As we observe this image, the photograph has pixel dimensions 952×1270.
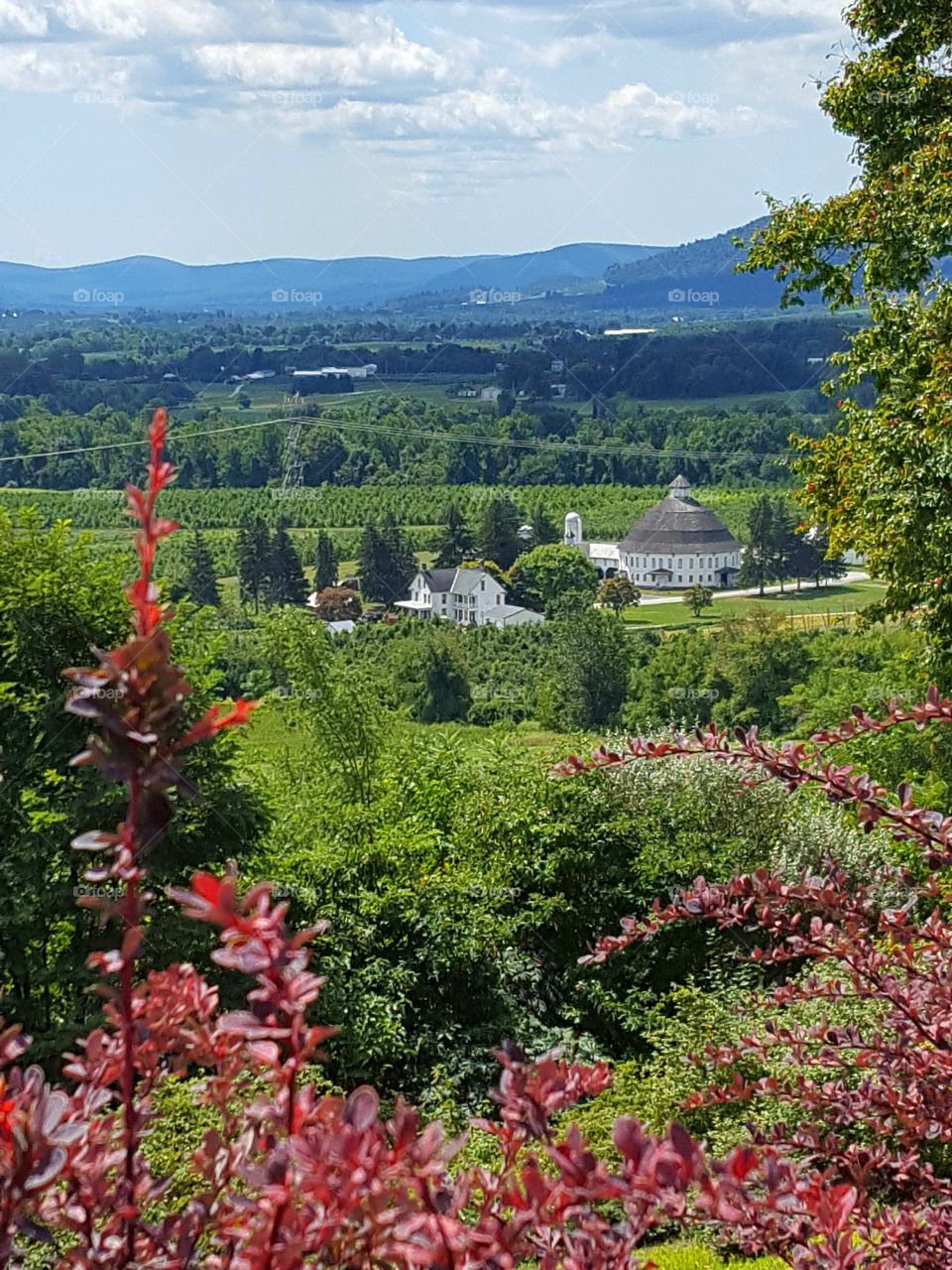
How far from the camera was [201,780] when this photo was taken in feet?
35.6

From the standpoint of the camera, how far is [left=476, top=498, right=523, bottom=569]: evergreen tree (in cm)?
8969

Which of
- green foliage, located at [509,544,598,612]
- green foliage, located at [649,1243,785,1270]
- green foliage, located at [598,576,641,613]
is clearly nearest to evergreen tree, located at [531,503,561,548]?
green foliage, located at [509,544,598,612]

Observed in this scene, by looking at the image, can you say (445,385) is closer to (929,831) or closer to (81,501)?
(81,501)

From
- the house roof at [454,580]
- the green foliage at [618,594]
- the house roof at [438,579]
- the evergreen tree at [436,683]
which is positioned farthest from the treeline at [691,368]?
the evergreen tree at [436,683]

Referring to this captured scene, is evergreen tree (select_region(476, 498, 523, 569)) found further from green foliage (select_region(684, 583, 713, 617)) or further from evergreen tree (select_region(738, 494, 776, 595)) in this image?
evergreen tree (select_region(738, 494, 776, 595))

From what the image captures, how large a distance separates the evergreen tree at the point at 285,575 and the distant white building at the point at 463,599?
793cm

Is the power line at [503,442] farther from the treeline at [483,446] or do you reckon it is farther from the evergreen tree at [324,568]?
the evergreen tree at [324,568]

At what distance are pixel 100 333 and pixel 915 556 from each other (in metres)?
137

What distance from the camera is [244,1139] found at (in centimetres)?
165

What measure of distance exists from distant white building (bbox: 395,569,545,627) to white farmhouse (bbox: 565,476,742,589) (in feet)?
39.2

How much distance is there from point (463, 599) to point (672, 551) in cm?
1717

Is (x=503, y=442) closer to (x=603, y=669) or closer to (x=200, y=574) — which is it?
(x=200, y=574)

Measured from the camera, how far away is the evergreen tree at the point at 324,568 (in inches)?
3105

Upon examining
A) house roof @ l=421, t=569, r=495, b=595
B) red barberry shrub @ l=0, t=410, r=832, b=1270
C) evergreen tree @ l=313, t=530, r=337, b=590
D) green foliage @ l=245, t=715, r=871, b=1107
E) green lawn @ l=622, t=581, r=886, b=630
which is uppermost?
red barberry shrub @ l=0, t=410, r=832, b=1270
